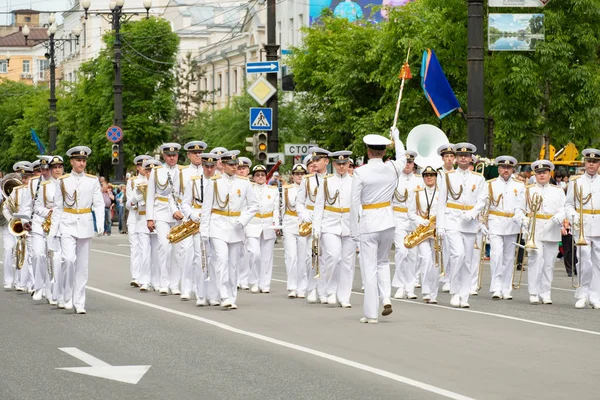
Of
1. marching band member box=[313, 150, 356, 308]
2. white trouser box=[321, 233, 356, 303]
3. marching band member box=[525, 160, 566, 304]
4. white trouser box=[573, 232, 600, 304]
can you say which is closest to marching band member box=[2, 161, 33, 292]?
marching band member box=[313, 150, 356, 308]

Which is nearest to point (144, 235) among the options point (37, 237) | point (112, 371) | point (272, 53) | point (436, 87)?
point (37, 237)

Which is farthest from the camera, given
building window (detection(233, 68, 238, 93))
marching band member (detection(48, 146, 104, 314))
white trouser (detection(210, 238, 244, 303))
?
Result: building window (detection(233, 68, 238, 93))

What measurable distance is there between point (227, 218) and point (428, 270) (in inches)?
120

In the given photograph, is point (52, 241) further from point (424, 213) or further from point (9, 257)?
point (424, 213)

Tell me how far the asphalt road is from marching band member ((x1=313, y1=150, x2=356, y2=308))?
429 millimetres

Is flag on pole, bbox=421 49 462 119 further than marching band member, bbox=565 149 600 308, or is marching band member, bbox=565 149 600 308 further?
flag on pole, bbox=421 49 462 119

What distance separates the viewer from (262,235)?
21.1m

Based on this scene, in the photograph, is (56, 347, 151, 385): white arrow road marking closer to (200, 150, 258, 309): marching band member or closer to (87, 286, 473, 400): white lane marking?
(87, 286, 473, 400): white lane marking

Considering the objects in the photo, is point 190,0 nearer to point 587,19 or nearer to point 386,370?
point 587,19

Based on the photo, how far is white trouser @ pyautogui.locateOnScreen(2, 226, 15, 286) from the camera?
20859mm

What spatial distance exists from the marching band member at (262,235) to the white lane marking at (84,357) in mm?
7594

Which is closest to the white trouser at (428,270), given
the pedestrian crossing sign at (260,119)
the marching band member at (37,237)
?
the marching band member at (37,237)

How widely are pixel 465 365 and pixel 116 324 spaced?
4.80 metres

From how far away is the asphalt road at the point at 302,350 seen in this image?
33.7ft
